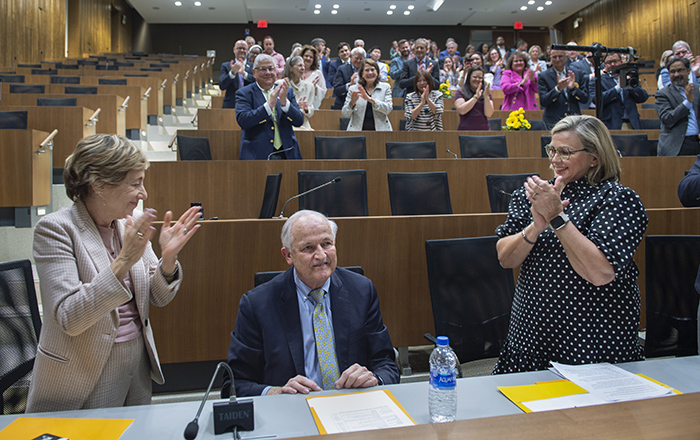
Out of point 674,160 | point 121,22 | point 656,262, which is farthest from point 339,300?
point 121,22

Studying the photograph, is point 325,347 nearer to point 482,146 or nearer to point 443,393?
point 443,393

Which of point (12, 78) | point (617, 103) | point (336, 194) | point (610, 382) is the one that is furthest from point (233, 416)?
point (12, 78)

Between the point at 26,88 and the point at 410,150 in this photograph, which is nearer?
the point at 410,150

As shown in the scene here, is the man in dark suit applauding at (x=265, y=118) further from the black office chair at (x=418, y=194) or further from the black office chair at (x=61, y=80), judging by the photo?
the black office chair at (x=61, y=80)

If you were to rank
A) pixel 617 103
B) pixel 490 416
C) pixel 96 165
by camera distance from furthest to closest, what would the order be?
pixel 617 103 < pixel 96 165 < pixel 490 416

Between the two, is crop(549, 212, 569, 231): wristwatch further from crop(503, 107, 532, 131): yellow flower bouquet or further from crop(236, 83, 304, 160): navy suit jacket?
crop(503, 107, 532, 131): yellow flower bouquet

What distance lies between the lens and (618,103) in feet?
17.0

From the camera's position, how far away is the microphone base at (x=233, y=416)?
96cm

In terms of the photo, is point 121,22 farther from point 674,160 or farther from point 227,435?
point 227,435

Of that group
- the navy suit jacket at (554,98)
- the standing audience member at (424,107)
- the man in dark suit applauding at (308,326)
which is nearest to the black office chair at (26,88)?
the standing audience member at (424,107)

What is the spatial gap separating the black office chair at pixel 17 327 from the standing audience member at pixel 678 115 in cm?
422

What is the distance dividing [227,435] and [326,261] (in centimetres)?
57

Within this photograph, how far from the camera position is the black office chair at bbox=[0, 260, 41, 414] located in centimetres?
140

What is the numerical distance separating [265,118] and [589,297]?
2504mm
